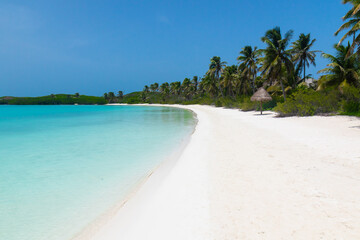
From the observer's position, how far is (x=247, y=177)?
4.17 m

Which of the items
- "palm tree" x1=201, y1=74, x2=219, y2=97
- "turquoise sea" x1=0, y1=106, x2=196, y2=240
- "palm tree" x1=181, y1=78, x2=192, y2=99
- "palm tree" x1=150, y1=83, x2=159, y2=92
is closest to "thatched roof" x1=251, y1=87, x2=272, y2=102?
"turquoise sea" x1=0, y1=106, x2=196, y2=240

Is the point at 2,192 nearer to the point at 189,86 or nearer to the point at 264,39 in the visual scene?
the point at 264,39

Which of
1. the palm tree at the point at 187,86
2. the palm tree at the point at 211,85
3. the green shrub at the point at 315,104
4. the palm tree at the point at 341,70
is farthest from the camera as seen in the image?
the palm tree at the point at 187,86

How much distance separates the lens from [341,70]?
1723cm

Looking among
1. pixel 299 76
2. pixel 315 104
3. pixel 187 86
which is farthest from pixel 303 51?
pixel 187 86

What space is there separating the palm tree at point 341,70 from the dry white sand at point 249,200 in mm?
15396

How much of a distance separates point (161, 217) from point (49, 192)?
128 inches

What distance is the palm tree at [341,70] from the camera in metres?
16.8

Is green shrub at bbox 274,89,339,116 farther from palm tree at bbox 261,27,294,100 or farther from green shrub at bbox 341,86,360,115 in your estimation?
palm tree at bbox 261,27,294,100

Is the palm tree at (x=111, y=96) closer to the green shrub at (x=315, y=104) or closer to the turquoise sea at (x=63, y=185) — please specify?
the green shrub at (x=315, y=104)

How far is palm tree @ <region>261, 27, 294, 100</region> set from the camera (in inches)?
853

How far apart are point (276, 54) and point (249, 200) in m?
23.0

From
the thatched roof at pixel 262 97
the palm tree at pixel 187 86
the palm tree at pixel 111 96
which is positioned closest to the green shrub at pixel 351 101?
the thatched roof at pixel 262 97

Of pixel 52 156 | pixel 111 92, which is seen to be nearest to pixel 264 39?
pixel 52 156
